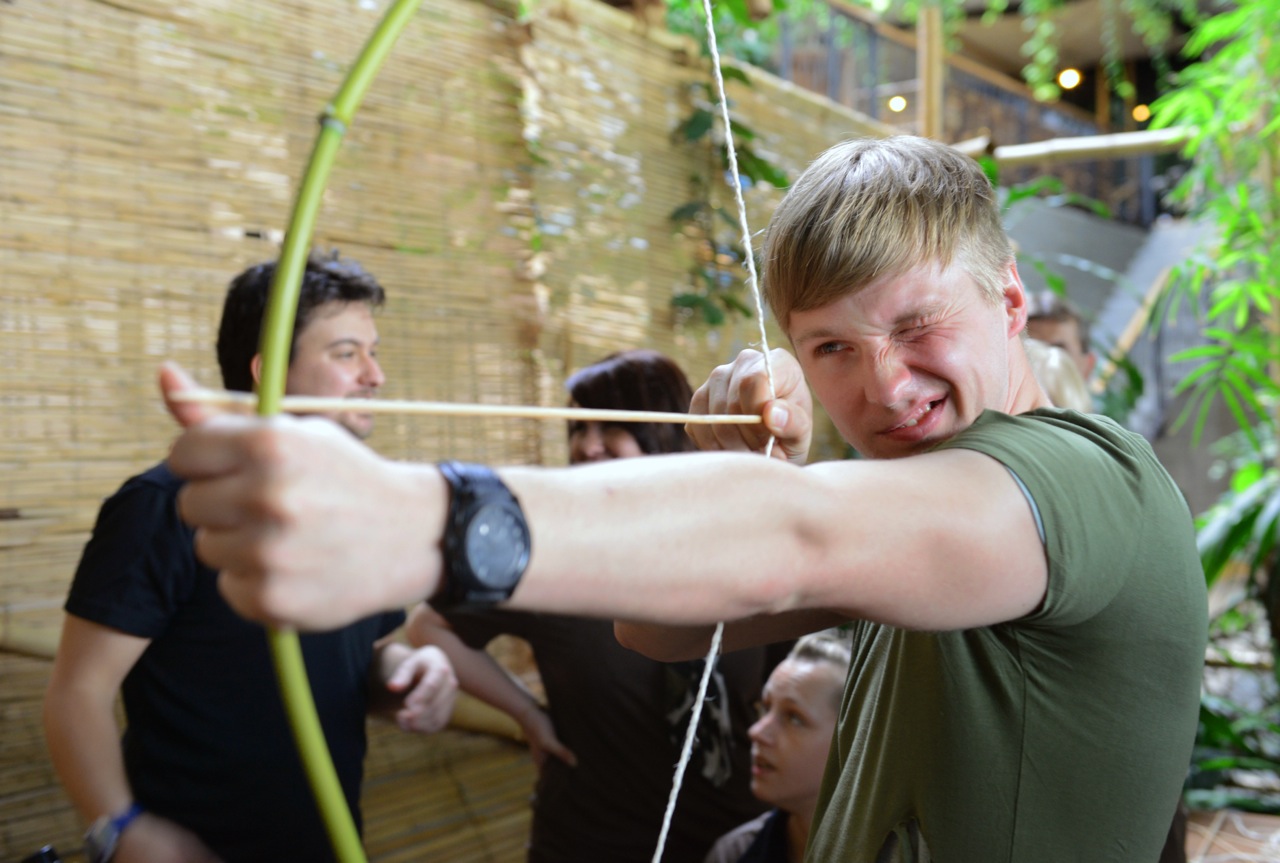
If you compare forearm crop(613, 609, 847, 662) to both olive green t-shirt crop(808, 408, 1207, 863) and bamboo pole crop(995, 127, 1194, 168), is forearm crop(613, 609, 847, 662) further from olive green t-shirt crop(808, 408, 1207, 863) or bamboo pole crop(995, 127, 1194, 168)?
bamboo pole crop(995, 127, 1194, 168)

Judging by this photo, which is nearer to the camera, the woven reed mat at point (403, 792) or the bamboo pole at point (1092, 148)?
the woven reed mat at point (403, 792)

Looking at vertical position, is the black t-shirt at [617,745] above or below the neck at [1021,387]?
below

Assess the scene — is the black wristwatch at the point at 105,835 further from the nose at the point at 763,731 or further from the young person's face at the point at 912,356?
the young person's face at the point at 912,356

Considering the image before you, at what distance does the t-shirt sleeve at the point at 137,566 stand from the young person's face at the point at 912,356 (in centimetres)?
89

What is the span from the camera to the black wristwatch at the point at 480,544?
1.65 ft

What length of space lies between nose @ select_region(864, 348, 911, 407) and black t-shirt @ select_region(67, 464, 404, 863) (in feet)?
3.05

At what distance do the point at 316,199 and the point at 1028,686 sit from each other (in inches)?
23.2

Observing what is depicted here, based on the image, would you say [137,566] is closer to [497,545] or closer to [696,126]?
[497,545]

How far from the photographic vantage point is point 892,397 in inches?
32.7

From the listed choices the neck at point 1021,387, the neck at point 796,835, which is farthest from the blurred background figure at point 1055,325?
the neck at point 1021,387

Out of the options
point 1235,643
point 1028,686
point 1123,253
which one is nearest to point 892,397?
point 1028,686

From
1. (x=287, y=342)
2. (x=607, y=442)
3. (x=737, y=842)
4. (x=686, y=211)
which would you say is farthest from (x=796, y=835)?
(x=686, y=211)

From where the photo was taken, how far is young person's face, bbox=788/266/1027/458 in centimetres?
82

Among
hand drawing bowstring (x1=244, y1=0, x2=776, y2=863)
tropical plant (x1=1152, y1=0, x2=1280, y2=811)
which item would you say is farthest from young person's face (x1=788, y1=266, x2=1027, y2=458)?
tropical plant (x1=1152, y1=0, x2=1280, y2=811)
